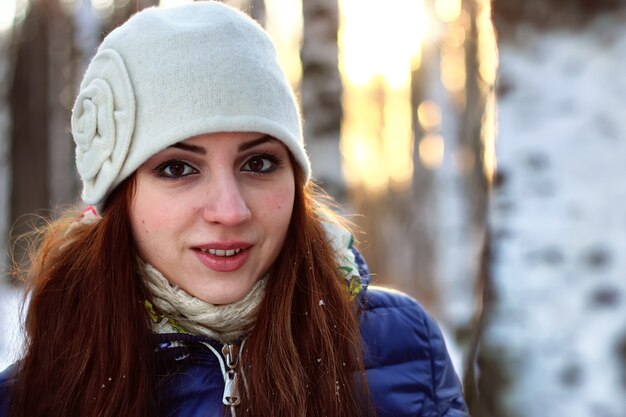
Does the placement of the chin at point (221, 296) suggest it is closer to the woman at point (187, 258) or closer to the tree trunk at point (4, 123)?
the woman at point (187, 258)

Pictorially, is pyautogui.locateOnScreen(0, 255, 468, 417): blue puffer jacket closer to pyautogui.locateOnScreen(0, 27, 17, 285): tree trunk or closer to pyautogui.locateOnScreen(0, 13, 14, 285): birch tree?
pyautogui.locateOnScreen(0, 27, 17, 285): tree trunk

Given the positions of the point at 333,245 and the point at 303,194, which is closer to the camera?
the point at 303,194

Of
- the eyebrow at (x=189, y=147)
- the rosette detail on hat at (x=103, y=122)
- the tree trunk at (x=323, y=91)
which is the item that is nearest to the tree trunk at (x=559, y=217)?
the eyebrow at (x=189, y=147)

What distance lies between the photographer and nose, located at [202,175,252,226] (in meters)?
1.81

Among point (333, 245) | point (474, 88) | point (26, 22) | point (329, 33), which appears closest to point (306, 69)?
point (329, 33)

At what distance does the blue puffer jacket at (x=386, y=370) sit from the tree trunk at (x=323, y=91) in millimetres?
2553

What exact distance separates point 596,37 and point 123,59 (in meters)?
1.27

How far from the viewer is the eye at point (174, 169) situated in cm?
189

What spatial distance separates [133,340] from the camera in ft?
6.25

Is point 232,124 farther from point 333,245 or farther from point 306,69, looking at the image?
point 306,69

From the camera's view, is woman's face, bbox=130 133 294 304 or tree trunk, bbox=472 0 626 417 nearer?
tree trunk, bbox=472 0 626 417

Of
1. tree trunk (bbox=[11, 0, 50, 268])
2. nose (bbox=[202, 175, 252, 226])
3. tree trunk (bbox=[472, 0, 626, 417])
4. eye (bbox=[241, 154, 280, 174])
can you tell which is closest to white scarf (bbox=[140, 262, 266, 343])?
nose (bbox=[202, 175, 252, 226])

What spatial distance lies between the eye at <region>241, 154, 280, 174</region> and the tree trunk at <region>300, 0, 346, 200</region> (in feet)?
9.23

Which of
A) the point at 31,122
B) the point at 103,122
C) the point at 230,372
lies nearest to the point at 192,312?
the point at 230,372
